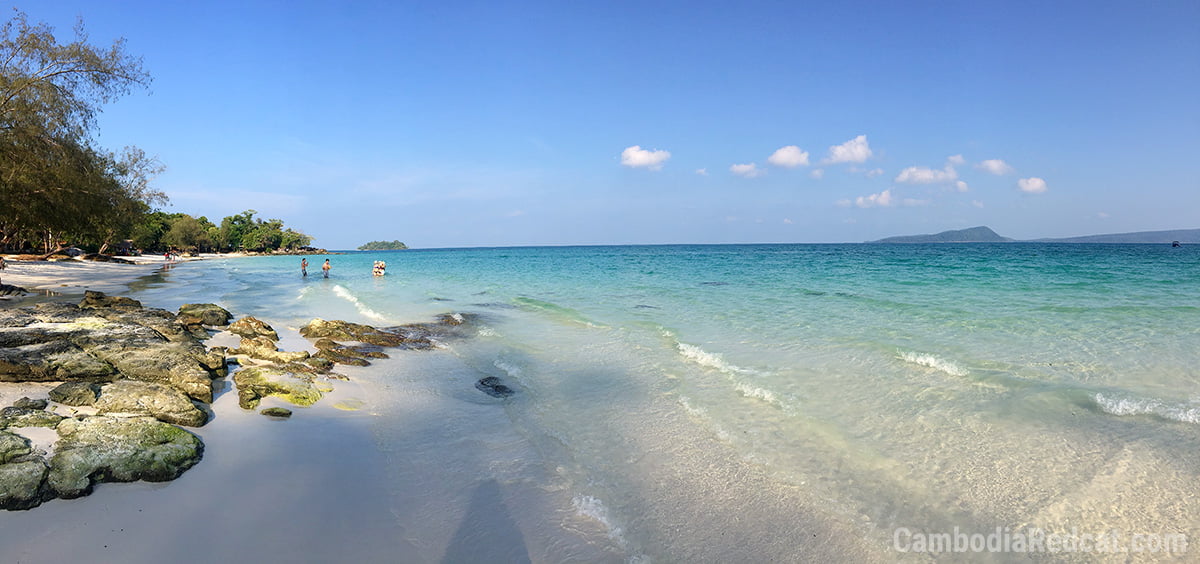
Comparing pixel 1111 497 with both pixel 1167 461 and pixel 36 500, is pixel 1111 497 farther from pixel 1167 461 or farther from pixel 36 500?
pixel 36 500

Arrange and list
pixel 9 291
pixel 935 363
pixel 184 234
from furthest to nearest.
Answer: pixel 184 234
pixel 9 291
pixel 935 363

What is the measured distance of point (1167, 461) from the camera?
5777 millimetres

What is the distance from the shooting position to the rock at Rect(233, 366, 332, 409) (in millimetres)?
7938

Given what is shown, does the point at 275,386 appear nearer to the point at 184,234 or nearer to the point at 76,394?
the point at 76,394

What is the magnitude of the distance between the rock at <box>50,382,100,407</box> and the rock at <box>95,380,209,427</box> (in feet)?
0.29

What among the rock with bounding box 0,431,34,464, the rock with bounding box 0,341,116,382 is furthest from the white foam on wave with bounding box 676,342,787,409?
the rock with bounding box 0,341,116,382

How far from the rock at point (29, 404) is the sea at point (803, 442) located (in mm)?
3795

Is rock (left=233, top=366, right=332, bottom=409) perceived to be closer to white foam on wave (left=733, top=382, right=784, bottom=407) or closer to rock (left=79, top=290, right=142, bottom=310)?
white foam on wave (left=733, top=382, right=784, bottom=407)

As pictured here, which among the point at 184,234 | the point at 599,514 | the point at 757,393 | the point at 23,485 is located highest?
the point at 184,234

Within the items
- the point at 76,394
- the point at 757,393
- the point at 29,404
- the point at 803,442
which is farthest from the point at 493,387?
the point at 29,404

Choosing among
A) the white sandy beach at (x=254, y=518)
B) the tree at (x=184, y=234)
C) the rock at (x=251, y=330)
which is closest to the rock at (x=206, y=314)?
the rock at (x=251, y=330)

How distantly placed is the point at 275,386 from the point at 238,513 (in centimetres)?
422

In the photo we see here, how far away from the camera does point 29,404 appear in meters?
6.26

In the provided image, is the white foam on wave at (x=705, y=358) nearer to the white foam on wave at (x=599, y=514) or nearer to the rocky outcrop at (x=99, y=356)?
the white foam on wave at (x=599, y=514)
